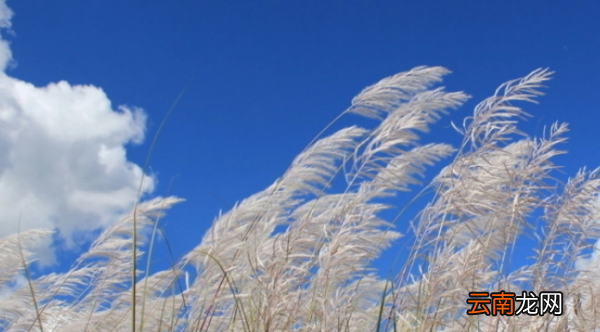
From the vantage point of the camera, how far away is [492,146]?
3055mm

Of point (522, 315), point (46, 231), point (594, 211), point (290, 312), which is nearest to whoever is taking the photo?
point (290, 312)

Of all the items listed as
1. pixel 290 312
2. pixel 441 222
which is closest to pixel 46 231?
pixel 290 312

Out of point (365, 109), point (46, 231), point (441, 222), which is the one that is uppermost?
point (365, 109)

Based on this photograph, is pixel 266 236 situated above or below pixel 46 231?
below

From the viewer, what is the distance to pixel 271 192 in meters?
3.28

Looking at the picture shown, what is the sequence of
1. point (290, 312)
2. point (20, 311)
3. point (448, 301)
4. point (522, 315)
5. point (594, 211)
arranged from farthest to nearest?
point (20, 311)
point (594, 211)
point (522, 315)
point (448, 301)
point (290, 312)

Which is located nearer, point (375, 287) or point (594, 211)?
point (375, 287)

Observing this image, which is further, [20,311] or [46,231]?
[46,231]

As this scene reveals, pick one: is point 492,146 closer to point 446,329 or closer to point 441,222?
point 441,222

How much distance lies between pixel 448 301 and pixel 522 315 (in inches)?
19.2

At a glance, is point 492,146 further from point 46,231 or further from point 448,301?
point 46,231

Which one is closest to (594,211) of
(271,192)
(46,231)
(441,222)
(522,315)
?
(522,315)

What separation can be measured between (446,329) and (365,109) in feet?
3.77

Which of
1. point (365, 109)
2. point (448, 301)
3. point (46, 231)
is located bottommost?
point (448, 301)
